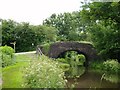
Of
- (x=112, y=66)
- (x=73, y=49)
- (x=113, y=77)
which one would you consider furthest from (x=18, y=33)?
(x=73, y=49)

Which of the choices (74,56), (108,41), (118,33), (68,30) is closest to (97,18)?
(118,33)

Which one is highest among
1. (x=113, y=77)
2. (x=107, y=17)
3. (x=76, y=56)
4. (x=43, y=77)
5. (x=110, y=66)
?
(x=107, y=17)

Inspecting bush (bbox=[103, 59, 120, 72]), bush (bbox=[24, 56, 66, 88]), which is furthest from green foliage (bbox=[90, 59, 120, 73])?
bush (bbox=[24, 56, 66, 88])

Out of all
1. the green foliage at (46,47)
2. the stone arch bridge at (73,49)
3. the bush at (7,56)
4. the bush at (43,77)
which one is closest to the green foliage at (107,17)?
the bush at (7,56)

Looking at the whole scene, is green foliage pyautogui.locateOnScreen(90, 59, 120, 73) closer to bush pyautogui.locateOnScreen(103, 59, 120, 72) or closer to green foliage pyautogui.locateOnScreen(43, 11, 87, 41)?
bush pyautogui.locateOnScreen(103, 59, 120, 72)

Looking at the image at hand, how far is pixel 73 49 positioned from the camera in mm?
12359

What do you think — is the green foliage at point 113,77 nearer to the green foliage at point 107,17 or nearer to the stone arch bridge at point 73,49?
the green foliage at point 107,17

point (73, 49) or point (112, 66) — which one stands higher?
point (73, 49)

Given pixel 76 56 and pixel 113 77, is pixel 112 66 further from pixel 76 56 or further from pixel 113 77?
pixel 76 56

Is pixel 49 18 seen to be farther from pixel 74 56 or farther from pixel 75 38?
pixel 74 56

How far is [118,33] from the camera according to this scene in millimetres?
7449

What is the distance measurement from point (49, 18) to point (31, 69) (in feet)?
25.4

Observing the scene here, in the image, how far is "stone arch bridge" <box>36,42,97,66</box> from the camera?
1201 cm

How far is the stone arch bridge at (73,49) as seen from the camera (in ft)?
39.4
